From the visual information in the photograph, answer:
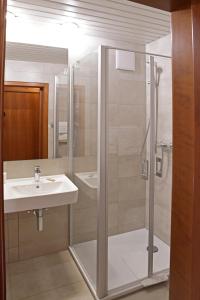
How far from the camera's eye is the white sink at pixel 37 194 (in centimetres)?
161


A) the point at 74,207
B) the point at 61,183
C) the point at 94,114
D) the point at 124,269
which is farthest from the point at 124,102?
the point at 124,269

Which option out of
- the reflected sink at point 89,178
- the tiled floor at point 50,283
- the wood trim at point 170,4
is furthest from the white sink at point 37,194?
the wood trim at point 170,4

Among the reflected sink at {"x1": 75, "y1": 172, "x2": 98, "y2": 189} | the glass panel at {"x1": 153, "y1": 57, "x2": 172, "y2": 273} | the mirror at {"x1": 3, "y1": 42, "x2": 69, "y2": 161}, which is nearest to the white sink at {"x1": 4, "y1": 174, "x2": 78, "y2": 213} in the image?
the reflected sink at {"x1": 75, "y1": 172, "x2": 98, "y2": 189}

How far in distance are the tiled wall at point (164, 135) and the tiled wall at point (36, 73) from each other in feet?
3.34

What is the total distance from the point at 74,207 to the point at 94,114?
0.99 m

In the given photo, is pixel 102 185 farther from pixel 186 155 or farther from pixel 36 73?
pixel 36 73

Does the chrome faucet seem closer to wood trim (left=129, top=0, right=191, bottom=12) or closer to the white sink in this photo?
the white sink

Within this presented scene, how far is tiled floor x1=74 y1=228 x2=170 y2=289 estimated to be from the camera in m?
1.88

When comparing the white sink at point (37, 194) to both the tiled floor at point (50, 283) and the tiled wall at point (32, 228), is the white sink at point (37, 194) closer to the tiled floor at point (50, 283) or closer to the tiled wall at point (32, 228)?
the tiled wall at point (32, 228)

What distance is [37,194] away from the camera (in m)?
1.76

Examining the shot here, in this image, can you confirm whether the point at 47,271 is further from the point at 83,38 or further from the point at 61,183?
the point at 83,38

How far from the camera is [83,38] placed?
2.31 m

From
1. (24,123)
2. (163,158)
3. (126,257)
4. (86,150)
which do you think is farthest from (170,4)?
(126,257)

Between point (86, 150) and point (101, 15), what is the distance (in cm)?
115
